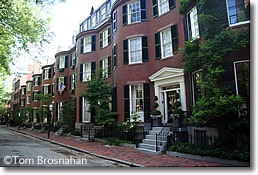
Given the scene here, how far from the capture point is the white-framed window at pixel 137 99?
13.5 m

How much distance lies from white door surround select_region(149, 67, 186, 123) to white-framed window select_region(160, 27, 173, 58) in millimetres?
1150

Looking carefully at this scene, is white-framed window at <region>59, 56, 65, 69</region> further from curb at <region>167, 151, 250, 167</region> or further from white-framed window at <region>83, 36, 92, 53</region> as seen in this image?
curb at <region>167, 151, 250, 167</region>

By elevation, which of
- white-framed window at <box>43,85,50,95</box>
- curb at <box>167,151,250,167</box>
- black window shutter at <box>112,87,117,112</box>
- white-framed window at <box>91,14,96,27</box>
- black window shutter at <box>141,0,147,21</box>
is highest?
white-framed window at <box>91,14,96,27</box>

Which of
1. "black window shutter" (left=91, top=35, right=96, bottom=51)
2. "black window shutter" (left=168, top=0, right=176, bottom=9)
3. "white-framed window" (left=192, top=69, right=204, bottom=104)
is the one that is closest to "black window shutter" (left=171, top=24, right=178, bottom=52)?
"black window shutter" (left=168, top=0, right=176, bottom=9)

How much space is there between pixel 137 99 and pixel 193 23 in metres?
5.96

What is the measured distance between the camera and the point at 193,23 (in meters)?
10.9

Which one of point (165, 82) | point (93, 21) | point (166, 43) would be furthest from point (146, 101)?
point (93, 21)

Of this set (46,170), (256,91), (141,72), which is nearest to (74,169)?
(46,170)

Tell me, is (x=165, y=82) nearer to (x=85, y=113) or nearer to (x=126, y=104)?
(x=126, y=104)

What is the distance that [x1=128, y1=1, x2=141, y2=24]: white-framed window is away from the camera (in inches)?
585

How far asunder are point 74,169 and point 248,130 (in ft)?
20.2

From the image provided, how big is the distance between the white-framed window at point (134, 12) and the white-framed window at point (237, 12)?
750 cm

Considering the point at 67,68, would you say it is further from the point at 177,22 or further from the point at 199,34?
the point at 199,34

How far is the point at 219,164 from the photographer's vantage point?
7.30 m
